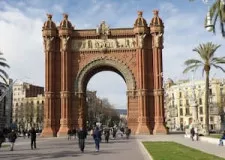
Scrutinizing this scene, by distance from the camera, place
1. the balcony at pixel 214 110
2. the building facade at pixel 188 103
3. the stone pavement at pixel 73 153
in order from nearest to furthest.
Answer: the stone pavement at pixel 73 153 < the balcony at pixel 214 110 < the building facade at pixel 188 103

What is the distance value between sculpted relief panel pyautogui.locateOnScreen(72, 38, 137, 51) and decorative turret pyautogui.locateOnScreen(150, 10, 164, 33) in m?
3.43

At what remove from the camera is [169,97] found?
5531 inches

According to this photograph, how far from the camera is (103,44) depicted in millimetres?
61406

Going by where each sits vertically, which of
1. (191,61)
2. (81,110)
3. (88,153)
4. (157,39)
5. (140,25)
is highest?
(140,25)

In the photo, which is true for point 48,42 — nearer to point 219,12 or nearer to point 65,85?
point 65,85

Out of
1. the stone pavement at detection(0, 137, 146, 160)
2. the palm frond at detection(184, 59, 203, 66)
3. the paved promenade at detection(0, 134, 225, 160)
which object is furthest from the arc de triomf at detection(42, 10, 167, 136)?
the stone pavement at detection(0, 137, 146, 160)

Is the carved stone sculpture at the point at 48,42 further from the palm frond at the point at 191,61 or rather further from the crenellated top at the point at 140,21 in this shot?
the palm frond at the point at 191,61

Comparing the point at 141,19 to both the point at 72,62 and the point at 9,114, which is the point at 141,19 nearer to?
the point at 72,62

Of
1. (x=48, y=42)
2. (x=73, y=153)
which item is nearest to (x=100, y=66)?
(x=48, y=42)

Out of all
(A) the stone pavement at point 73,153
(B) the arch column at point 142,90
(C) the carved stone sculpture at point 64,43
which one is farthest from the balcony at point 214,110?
(A) the stone pavement at point 73,153

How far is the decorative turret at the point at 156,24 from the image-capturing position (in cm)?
5972

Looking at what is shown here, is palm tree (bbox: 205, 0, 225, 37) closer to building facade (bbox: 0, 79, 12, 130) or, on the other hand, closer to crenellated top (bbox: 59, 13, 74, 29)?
crenellated top (bbox: 59, 13, 74, 29)

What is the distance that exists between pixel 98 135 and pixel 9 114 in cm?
11174

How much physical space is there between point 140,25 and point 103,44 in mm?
6176
